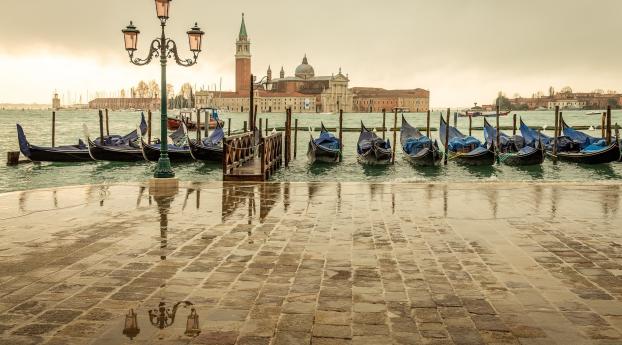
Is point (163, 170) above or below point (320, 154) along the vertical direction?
above

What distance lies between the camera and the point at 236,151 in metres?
13.9

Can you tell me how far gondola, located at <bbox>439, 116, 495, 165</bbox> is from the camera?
2275 cm

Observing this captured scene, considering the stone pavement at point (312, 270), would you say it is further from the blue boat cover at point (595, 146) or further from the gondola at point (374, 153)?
the blue boat cover at point (595, 146)

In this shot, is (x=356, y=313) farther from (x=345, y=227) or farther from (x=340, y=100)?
(x=340, y=100)

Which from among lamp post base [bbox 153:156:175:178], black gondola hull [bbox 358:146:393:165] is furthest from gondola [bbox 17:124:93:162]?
lamp post base [bbox 153:156:175:178]

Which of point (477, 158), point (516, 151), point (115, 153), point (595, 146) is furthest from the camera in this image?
point (516, 151)

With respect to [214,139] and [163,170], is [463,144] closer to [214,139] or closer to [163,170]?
[214,139]

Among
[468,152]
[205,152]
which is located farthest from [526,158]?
[205,152]

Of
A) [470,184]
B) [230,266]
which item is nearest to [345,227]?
[230,266]

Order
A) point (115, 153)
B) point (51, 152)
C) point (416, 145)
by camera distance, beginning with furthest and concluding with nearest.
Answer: point (416, 145) < point (115, 153) < point (51, 152)

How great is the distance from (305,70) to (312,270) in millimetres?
146117

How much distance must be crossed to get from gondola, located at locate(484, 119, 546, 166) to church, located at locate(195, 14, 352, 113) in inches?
4185

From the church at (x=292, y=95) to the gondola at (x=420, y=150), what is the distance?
106 m

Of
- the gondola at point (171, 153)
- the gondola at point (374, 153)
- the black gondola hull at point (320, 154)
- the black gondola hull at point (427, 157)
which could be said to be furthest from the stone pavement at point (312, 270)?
the black gondola hull at point (320, 154)
